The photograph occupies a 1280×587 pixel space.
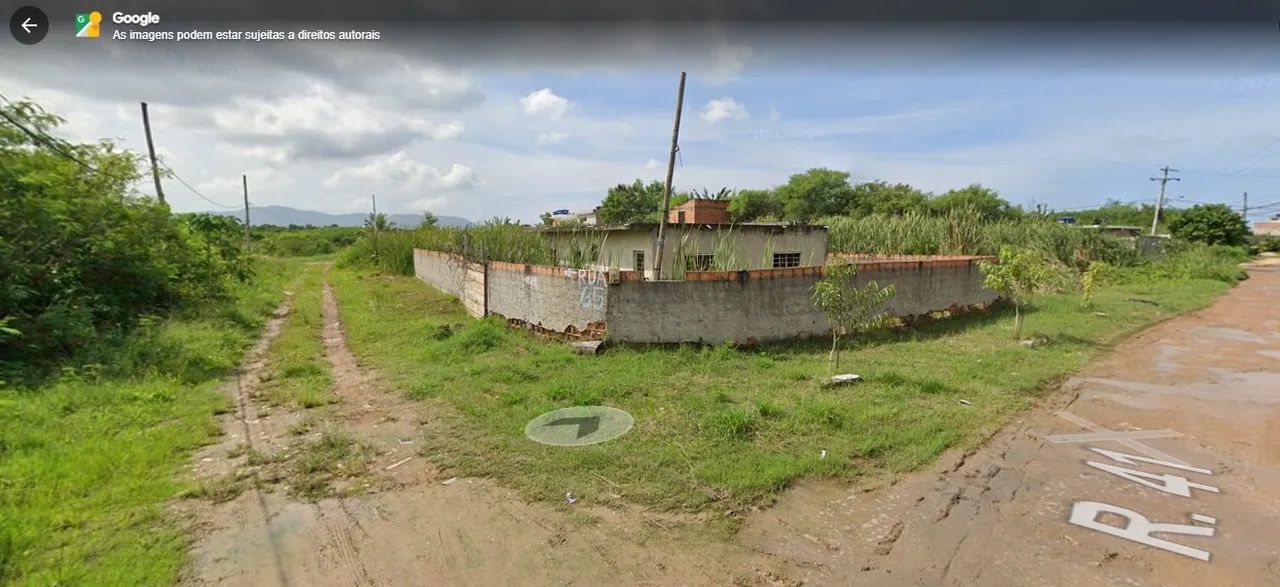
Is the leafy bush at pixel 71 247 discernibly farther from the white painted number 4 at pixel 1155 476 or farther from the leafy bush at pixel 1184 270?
the leafy bush at pixel 1184 270

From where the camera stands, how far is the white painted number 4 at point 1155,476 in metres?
3.55

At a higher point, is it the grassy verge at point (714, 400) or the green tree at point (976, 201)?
the green tree at point (976, 201)

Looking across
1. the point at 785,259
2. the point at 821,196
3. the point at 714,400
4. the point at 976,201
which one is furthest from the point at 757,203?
the point at 714,400

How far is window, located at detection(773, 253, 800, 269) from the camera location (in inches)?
492

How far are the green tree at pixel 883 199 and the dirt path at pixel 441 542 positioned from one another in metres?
33.2

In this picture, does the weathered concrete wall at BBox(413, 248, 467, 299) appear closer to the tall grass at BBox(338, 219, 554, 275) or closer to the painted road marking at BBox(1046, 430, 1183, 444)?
the tall grass at BBox(338, 219, 554, 275)

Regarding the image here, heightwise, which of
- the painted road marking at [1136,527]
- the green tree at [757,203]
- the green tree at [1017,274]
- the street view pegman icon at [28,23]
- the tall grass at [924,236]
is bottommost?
the painted road marking at [1136,527]

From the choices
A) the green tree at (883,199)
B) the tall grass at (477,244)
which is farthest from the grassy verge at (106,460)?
the green tree at (883,199)

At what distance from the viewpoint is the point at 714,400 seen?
5.22 meters

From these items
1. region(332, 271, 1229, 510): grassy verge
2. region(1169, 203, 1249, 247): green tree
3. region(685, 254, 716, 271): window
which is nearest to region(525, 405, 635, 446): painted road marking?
region(332, 271, 1229, 510): grassy verge

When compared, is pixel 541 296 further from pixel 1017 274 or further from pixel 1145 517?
pixel 1017 274

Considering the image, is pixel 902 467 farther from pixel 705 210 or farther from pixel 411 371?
pixel 705 210

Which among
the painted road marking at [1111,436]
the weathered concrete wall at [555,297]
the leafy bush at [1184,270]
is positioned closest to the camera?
the painted road marking at [1111,436]

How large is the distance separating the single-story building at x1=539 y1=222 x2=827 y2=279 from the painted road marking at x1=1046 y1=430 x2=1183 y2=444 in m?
4.72
